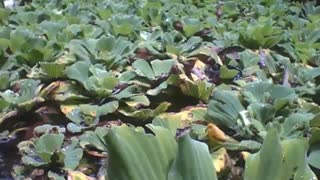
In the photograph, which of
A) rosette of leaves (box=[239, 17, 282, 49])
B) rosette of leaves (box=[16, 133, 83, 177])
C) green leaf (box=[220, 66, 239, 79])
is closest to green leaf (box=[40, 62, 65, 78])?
rosette of leaves (box=[16, 133, 83, 177])

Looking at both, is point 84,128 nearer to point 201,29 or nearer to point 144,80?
point 144,80

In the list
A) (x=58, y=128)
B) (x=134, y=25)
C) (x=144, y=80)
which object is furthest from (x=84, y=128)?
(x=134, y=25)

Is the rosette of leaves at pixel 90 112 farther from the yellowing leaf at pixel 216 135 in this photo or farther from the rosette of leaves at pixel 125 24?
the rosette of leaves at pixel 125 24

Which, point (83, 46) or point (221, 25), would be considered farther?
point (221, 25)

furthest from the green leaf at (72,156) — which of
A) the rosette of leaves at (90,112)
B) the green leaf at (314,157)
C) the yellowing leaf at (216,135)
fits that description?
the green leaf at (314,157)

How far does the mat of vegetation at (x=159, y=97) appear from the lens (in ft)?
3.76

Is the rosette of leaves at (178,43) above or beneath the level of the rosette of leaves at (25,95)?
beneath

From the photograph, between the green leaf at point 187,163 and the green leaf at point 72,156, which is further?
the green leaf at point 72,156

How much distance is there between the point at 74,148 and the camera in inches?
57.6

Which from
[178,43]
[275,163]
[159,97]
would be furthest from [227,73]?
[275,163]

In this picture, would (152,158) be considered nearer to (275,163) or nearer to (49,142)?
(275,163)

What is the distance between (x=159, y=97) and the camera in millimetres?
1709

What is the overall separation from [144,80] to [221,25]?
614 millimetres

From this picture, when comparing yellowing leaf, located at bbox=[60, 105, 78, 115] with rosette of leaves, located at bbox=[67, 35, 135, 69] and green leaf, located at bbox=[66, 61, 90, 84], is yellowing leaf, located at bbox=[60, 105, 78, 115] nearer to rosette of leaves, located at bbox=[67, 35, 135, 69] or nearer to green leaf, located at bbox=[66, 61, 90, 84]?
green leaf, located at bbox=[66, 61, 90, 84]
